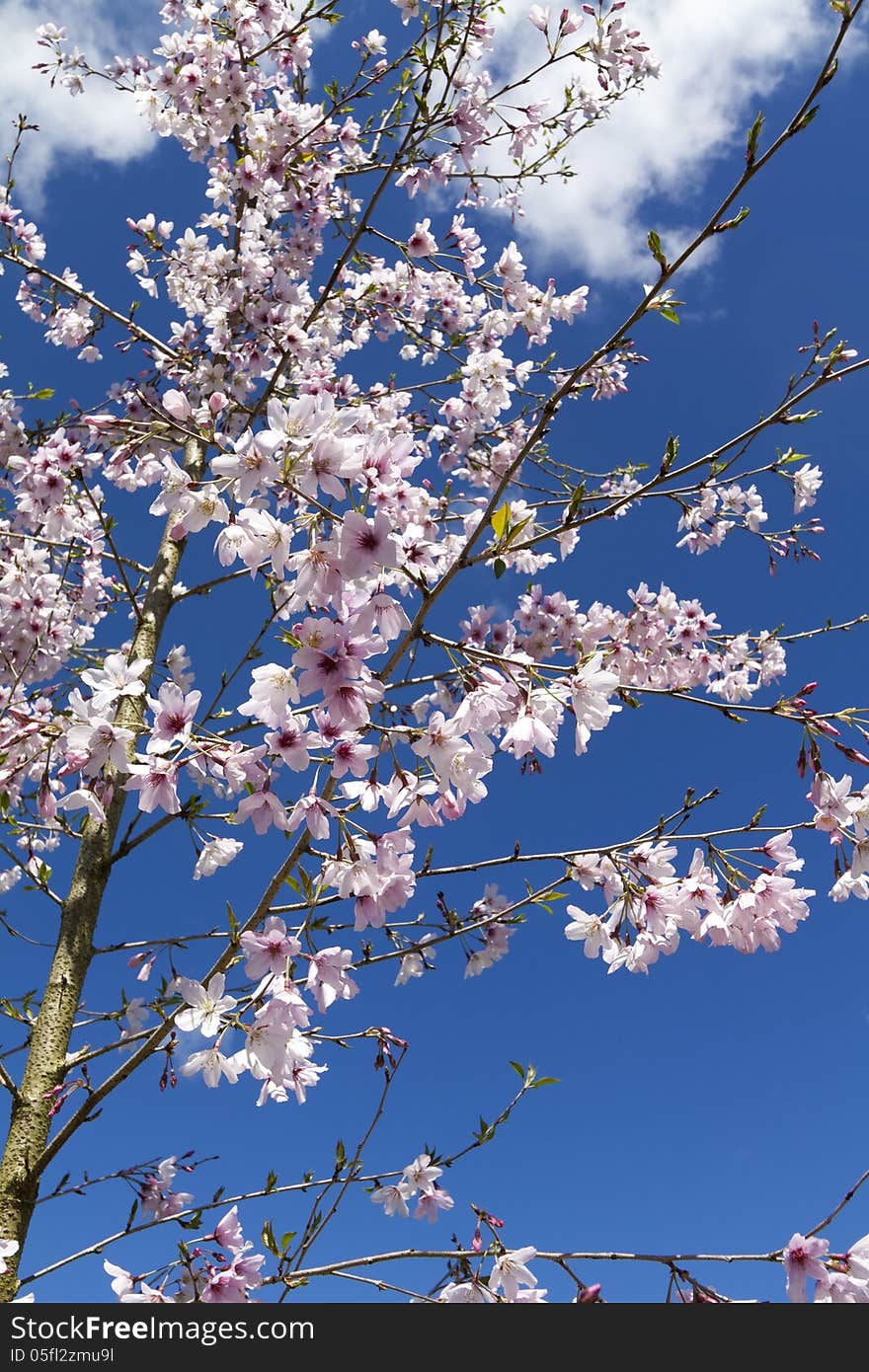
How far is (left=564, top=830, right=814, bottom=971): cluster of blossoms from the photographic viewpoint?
284 centimetres

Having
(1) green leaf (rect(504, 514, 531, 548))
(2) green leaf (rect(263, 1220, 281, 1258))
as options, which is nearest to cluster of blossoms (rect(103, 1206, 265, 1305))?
(2) green leaf (rect(263, 1220, 281, 1258))

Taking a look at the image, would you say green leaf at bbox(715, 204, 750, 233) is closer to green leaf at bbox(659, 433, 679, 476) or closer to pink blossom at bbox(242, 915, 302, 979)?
green leaf at bbox(659, 433, 679, 476)

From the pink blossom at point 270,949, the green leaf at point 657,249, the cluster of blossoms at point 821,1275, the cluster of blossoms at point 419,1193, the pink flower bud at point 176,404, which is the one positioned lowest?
the cluster of blossoms at point 821,1275

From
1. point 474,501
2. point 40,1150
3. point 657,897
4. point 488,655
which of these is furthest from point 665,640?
point 40,1150

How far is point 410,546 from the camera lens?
2.85m

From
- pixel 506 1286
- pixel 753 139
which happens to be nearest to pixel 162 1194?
pixel 506 1286

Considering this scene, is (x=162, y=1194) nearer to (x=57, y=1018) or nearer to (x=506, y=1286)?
(x=57, y=1018)

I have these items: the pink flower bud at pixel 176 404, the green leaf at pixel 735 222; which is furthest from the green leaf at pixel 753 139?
the pink flower bud at pixel 176 404

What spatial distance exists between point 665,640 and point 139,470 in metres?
3.86

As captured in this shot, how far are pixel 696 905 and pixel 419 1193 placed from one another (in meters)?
1.83

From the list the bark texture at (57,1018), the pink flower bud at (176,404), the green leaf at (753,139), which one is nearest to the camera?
the green leaf at (753,139)

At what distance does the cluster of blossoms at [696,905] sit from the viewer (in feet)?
9.32

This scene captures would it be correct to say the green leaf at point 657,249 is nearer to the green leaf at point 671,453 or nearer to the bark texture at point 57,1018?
the green leaf at point 671,453

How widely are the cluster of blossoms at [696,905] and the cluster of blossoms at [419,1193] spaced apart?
1.35 meters
